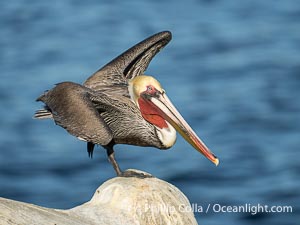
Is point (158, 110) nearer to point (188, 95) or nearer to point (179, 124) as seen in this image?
point (179, 124)

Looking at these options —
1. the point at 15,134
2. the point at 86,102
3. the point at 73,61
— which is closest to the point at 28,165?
the point at 15,134

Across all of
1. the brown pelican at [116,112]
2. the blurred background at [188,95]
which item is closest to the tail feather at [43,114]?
the brown pelican at [116,112]

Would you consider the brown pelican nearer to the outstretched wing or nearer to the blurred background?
the outstretched wing

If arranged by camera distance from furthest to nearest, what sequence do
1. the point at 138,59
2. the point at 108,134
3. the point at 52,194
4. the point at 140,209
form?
the point at 52,194, the point at 138,59, the point at 108,134, the point at 140,209

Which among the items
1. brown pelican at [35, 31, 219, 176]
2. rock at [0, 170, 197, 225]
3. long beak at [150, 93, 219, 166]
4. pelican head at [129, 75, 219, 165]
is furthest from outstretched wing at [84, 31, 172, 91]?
rock at [0, 170, 197, 225]

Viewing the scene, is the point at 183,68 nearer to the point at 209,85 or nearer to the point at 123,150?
the point at 209,85

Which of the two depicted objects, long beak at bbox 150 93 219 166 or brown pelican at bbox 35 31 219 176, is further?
long beak at bbox 150 93 219 166

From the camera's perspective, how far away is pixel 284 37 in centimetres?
2856

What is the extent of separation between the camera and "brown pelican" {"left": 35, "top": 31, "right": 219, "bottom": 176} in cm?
1177

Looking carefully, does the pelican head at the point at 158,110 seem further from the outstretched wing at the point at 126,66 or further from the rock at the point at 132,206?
the rock at the point at 132,206

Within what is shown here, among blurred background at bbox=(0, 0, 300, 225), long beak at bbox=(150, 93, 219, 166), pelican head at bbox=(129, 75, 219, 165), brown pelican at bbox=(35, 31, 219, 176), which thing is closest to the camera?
brown pelican at bbox=(35, 31, 219, 176)

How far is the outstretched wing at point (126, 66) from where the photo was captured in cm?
1312

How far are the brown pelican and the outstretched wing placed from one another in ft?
0.04

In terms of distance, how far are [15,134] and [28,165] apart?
1.09 meters
